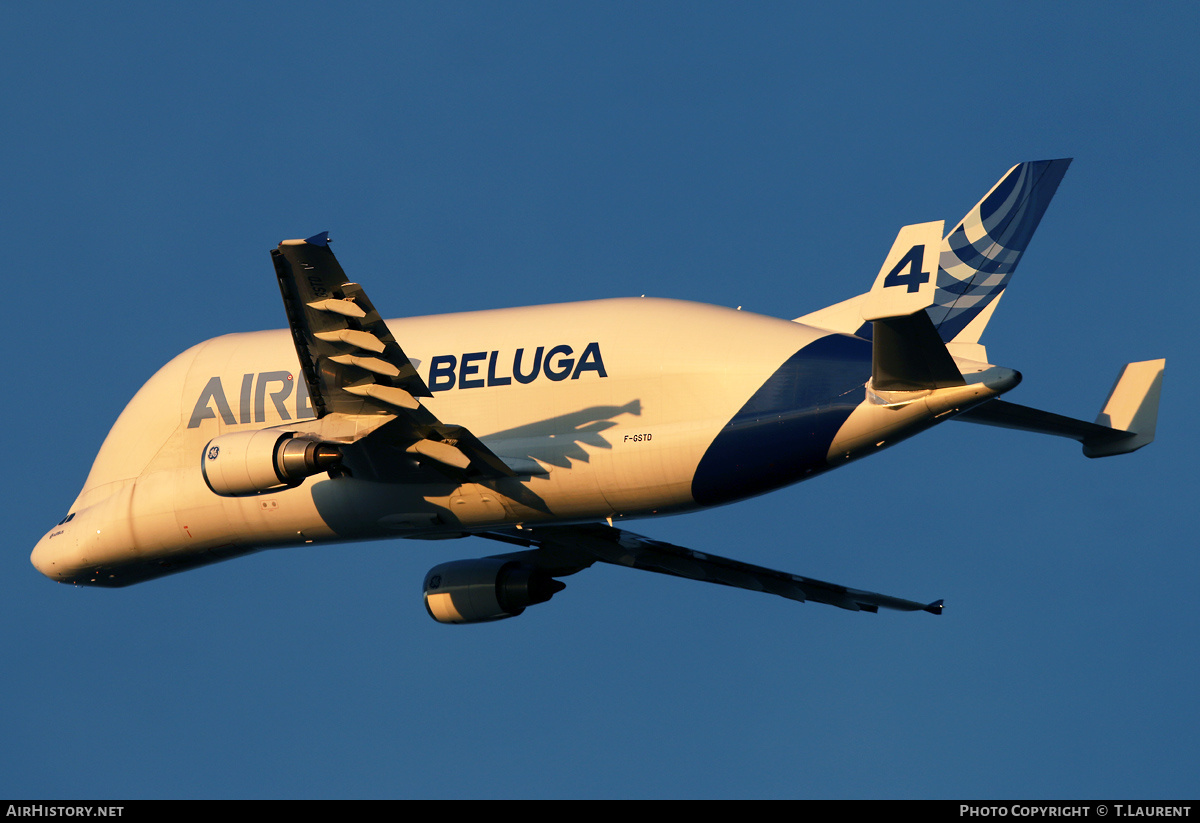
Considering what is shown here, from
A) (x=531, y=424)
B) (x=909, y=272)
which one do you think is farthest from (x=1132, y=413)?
(x=531, y=424)

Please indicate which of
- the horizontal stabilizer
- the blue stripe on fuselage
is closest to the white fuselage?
the blue stripe on fuselage

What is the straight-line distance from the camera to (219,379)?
36.7 meters

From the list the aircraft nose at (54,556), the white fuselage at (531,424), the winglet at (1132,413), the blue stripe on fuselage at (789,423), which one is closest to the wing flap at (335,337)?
the white fuselage at (531,424)

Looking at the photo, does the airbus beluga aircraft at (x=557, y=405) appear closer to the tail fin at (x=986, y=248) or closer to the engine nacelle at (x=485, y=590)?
the tail fin at (x=986, y=248)

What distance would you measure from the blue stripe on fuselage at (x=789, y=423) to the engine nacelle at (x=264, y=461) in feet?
24.9

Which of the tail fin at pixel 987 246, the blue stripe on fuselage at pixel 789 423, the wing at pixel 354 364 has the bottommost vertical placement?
the blue stripe on fuselage at pixel 789 423

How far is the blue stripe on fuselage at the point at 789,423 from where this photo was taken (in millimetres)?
30812

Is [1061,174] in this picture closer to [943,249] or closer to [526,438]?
[943,249]

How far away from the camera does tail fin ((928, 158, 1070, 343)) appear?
32.2m

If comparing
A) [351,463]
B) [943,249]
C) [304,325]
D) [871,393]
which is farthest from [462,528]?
[943,249]

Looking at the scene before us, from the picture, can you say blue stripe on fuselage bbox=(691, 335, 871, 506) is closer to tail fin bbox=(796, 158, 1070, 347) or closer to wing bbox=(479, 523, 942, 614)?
tail fin bbox=(796, 158, 1070, 347)
